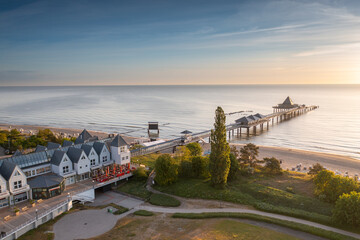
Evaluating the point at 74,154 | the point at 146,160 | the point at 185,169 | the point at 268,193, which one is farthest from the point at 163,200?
the point at 146,160

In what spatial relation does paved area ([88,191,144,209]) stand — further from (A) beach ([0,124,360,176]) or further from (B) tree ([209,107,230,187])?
(A) beach ([0,124,360,176])

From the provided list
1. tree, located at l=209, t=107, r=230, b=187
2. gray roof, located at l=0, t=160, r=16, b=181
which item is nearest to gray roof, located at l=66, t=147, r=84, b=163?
gray roof, located at l=0, t=160, r=16, b=181

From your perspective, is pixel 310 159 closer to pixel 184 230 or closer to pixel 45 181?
pixel 184 230

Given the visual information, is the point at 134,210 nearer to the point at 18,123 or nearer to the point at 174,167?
the point at 174,167

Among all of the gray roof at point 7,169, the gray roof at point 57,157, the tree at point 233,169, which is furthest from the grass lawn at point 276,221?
the gray roof at point 7,169

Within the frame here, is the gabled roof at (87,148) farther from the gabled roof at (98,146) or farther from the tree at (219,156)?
the tree at (219,156)
